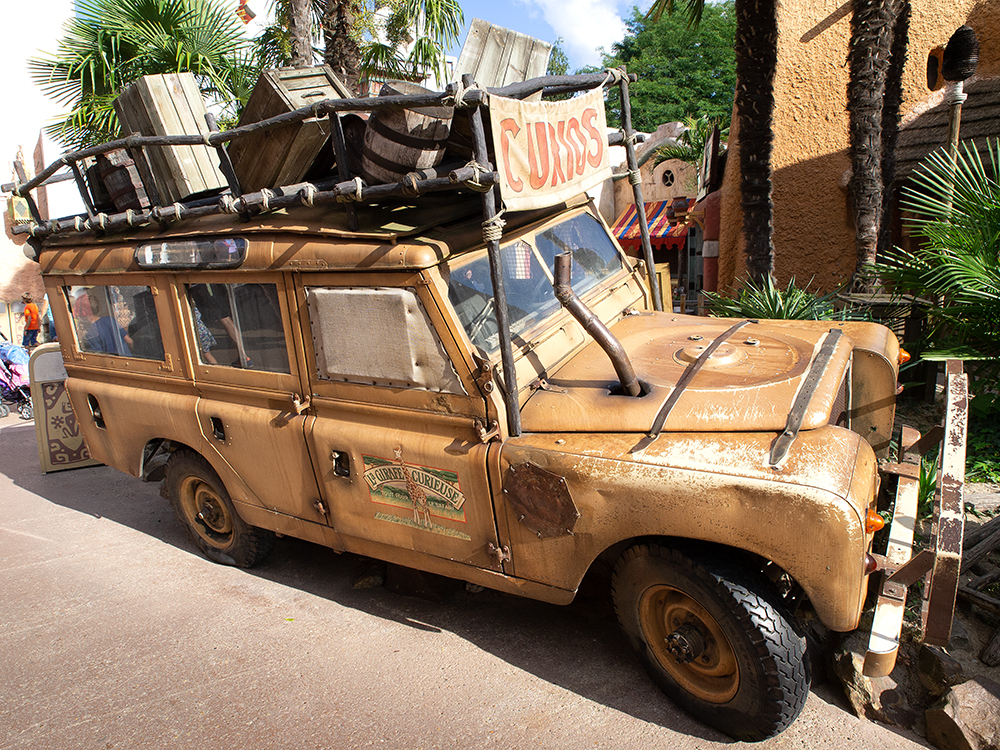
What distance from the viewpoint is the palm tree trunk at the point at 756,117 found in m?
6.57

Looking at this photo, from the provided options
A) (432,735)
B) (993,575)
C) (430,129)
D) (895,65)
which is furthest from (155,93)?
(895,65)

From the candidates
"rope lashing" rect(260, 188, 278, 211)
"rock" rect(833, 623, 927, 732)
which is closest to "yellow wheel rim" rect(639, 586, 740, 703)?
"rock" rect(833, 623, 927, 732)

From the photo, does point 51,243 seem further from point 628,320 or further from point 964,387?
point 964,387

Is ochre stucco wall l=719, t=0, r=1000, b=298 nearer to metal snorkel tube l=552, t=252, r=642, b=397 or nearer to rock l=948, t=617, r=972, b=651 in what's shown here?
rock l=948, t=617, r=972, b=651

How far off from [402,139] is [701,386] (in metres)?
1.63

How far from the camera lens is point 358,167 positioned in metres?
3.17

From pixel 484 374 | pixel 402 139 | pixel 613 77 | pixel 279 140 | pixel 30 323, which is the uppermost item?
pixel 613 77

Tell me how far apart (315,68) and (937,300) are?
4.65 meters

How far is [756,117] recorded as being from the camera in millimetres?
6641

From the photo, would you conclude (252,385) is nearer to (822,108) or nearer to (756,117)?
(756,117)

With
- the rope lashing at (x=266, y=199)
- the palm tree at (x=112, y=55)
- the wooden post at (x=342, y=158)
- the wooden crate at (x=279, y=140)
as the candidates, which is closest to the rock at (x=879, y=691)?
the wooden post at (x=342, y=158)

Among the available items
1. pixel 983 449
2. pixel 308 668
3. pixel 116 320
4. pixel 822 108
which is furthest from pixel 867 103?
pixel 308 668

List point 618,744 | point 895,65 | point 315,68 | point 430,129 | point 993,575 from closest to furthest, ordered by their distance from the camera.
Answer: point 618,744 < point 430,129 < point 993,575 < point 315,68 < point 895,65

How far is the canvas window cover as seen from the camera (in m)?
2.86
